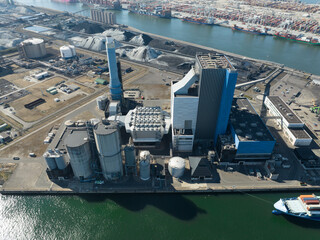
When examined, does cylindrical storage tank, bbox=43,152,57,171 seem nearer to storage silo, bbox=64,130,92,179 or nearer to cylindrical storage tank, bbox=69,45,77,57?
storage silo, bbox=64,130,92,179

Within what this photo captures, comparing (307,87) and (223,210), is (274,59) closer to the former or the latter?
(307,87)

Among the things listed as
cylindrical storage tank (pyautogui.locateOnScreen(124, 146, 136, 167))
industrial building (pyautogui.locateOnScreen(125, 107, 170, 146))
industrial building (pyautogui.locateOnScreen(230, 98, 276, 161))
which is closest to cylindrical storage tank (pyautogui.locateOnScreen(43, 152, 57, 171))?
cylindrical storage tank (pyautogui.locateOnScreen(124, 146, 136, 167))

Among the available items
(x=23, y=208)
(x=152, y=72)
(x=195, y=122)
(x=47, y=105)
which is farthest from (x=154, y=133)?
(x=152, y=72)

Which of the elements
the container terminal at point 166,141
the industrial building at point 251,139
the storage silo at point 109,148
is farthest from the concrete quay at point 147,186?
the industrial building at point 251,139

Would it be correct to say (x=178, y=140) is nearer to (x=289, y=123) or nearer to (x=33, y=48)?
(x=289, y=123)

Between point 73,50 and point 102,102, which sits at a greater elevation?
point 73,50

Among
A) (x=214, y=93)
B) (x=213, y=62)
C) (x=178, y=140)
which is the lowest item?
(x=178, y=140)

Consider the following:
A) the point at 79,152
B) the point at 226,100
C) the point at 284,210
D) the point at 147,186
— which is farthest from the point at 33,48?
the point at 284,210

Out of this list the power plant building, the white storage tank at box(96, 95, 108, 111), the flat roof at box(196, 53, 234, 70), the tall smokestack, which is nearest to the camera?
the power plant building
